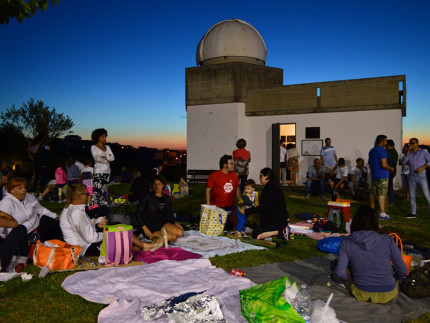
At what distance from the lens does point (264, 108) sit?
18.7 metres

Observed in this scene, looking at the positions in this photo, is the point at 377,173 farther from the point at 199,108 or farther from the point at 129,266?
the point at 199,108

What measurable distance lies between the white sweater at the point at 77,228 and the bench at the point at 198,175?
1385 cm

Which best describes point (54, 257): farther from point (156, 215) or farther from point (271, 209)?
point (271, 209)

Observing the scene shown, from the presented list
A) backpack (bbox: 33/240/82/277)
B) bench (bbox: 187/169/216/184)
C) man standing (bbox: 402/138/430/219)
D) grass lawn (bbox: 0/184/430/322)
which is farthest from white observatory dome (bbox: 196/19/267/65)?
backpack (bbox: 33/240/82/277)

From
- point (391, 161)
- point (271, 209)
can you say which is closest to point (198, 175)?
point (391, 161)

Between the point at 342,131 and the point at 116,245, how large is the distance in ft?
45.4

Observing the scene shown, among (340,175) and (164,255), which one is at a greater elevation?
(340,175)

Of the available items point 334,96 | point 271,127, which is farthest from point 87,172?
point 334,96

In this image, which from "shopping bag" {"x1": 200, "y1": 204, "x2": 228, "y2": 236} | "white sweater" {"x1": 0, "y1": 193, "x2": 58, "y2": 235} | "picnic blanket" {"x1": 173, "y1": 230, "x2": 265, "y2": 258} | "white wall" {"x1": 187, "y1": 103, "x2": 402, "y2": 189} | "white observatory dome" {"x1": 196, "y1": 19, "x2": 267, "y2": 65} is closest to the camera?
"white sweater" {"x1": 0, "y1": 193, "x2": 58, "y2": 235}

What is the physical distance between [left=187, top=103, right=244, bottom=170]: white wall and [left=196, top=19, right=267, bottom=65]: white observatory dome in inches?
114

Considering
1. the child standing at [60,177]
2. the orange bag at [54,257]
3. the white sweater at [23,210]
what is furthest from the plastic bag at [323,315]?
the child standing at [60,177]

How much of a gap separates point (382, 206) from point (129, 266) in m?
6.89

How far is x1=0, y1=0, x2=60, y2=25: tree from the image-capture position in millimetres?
4578

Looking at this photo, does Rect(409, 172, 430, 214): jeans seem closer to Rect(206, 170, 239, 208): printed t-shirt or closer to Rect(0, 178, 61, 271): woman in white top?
Result: Rect(206, 170, 239, 208): printed t-shirt
